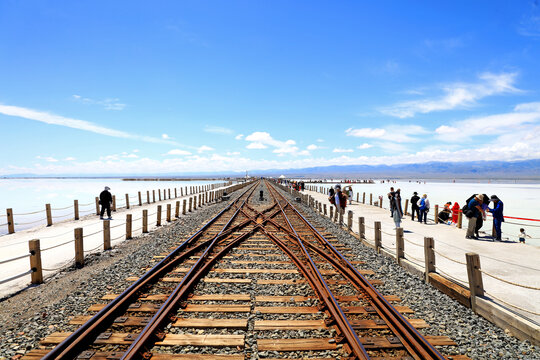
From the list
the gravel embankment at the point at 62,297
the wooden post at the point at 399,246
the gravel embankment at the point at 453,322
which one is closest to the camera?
the gravel embankment at the point at 453,322

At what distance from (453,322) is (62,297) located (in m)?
7.60

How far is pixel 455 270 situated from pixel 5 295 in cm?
1095

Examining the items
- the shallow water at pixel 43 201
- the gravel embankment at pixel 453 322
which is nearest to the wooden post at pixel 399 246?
the gravel embankment at pixel 453 322

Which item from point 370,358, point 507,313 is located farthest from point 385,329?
point 507,313

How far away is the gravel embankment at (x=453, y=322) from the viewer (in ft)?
13.9

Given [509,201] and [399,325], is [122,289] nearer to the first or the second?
[399,325]

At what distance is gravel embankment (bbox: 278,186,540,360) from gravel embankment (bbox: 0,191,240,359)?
602cm

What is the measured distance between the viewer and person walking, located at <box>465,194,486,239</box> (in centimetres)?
1192

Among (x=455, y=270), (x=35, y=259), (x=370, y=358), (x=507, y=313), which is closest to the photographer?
(x=370, y=358)

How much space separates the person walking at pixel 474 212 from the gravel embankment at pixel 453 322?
6.35 meters

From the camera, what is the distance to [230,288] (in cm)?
636

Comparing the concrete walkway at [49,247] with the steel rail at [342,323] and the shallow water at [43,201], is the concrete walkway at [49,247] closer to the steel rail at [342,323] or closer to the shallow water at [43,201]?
the shallow water at [43,201]

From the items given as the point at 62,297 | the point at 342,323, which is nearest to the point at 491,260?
the point at 342,323

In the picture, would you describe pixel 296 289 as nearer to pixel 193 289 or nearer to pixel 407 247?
pixel 193 289
